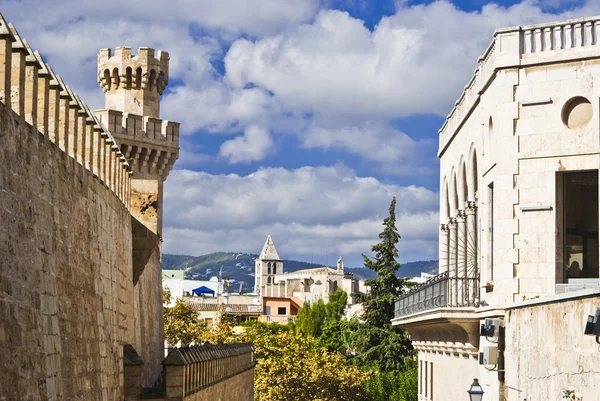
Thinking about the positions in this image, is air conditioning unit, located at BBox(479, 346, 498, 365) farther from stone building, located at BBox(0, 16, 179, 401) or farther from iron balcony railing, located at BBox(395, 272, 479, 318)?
stone building, located at BBox(0, 16, 179, 401)

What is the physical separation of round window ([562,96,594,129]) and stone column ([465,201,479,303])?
4.27 m

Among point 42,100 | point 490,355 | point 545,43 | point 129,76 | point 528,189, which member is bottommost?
point 490,355

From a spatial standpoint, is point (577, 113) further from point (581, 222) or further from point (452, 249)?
point (452, 249)

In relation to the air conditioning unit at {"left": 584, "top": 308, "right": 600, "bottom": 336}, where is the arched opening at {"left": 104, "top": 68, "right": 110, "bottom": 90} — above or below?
above

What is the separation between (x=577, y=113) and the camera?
20.0m

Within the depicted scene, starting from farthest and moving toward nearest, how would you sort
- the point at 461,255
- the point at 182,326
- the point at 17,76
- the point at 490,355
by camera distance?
the point at 182,326
the point at 461,255
the point at 490,355
the point at 17,76

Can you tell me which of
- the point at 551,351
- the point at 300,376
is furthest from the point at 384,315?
the point at 551,351

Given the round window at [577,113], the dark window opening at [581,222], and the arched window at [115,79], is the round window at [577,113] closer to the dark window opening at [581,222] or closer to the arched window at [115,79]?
the dark window opening at [581,222]

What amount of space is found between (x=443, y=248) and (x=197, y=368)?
1217 centimetres

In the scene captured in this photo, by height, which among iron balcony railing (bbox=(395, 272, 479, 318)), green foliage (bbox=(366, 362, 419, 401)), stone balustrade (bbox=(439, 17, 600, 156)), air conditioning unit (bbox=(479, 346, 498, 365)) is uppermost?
stone balustrade (bbox=(439, 17, 600, 156))

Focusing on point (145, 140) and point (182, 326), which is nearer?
point (145, 140)

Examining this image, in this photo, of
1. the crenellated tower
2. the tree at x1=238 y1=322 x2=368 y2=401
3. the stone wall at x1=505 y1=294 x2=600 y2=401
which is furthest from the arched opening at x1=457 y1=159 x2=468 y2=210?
the tree at x1=238 y1=322 x2=368 y2=401

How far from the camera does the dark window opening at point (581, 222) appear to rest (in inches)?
830

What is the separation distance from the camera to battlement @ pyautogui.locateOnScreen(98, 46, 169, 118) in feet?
134
